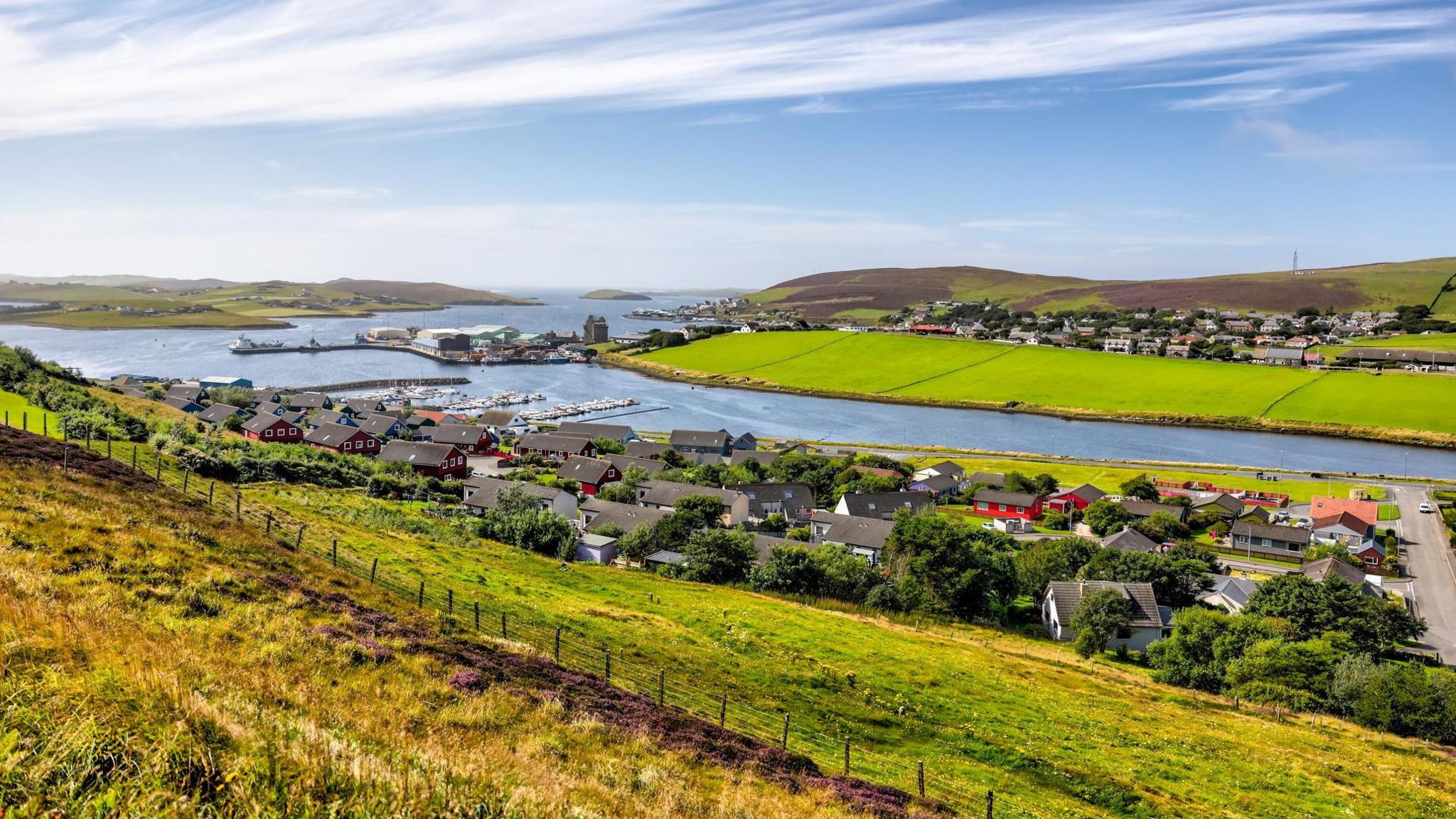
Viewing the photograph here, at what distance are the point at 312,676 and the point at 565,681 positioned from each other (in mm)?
3756

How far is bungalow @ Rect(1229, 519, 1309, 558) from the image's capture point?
1706 inches

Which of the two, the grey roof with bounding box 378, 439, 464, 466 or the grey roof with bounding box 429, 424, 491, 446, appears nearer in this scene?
the grey roof with bounding box 378, 439, 464, 466

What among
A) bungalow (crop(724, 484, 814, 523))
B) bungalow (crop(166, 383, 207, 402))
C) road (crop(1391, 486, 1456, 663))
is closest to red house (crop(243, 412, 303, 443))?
bungalow (crop(166, 383, 207, 402))

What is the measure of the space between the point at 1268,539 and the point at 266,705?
52012 mm

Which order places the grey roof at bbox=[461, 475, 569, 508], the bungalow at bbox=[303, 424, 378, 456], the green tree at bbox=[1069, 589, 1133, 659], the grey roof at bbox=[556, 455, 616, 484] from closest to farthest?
1. the green tree at bbox=[1069, 589, 1133, 659]
2. the grey roof at bbox=[461, 475, 569, 508]
3. the grey roof at bbox=[556, 455, 616, 484]
4. the bungalow at bbox=[303, 424, 378, 456]

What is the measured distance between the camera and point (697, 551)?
102ft

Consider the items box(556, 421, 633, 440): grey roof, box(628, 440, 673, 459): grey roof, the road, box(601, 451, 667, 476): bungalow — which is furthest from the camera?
box(556, 421, 633, 440): grey roof

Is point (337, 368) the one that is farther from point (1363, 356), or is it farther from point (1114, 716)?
point (1363, 356)

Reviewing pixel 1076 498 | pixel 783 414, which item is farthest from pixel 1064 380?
pixel 1076 498

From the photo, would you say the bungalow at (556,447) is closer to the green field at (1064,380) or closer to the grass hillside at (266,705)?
the grass hillside at (266,705)

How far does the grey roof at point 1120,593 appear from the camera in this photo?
29906 millimetres

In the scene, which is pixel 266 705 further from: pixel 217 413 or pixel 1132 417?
pixel 1132 417

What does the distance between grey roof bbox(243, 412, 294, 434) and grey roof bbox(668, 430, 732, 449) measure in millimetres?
29763

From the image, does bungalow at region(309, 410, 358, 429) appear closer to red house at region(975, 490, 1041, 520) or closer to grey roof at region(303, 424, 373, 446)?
grey roof at region(303, 424, 373, 446)
